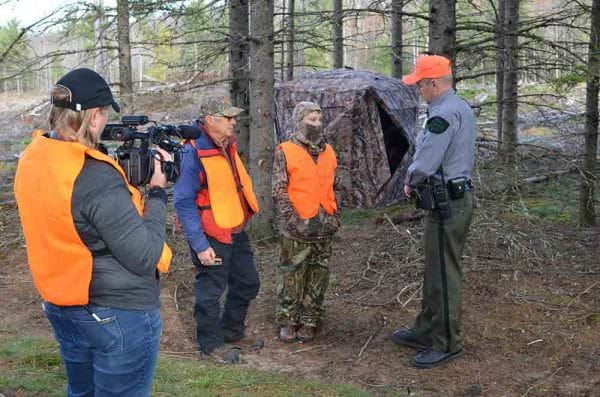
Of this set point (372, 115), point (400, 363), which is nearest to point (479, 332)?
point (400, 363)

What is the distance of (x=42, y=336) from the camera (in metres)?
6.27

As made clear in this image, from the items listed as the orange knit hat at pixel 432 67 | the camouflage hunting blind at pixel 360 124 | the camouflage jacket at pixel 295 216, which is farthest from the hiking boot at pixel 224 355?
the camouflage hunting blind at pixel 360 124

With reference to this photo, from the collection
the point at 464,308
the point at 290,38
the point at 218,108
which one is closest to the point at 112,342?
the point at 218,108

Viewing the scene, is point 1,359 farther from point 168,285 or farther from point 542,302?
point 542,302

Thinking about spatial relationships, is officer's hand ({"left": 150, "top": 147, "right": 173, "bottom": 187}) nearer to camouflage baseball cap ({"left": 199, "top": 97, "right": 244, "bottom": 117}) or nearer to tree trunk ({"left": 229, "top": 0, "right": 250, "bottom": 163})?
camouflage baseball cap ({"left": 199, "top": 97, "right": 244, "bottom": 117})

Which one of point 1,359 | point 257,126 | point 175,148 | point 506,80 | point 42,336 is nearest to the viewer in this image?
point 175,148

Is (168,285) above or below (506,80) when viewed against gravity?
below

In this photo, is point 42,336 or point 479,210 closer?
point 42,336

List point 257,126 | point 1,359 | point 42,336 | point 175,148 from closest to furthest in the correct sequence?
point 175,148 → point 1,359 → point 42,336 → point 257,126

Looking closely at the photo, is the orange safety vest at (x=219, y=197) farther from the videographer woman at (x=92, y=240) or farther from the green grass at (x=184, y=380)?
the videographer woman at (x=92, y=240)

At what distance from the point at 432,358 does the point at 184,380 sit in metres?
1.93

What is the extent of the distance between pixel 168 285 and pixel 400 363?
3224 millimetres

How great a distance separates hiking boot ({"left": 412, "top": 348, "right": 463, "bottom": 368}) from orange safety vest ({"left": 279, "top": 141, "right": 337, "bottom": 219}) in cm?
145

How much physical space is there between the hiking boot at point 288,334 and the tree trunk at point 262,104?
3.00 metres
